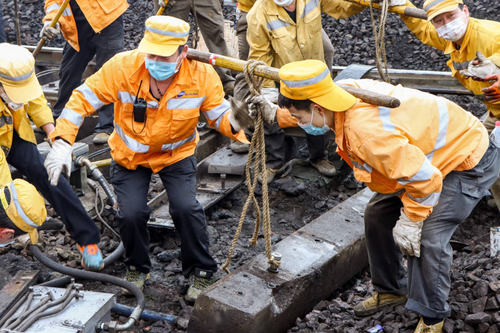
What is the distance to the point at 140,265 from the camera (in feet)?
14.6

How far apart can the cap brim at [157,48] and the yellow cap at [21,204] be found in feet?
3.94

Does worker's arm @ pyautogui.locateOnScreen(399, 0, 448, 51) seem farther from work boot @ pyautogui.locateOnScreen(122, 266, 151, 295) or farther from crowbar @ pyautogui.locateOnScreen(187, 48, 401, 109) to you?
work boot @ pyautogui.locateOnScreen(122, 266, 151, 295)

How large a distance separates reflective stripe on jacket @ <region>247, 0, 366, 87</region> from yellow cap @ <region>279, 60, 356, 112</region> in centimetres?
233

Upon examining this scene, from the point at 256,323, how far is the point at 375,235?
37.9 inches

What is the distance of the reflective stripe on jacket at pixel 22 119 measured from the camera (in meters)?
4.15

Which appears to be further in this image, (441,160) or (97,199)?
(97,199)

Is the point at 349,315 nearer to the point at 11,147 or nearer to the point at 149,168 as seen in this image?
the point at 149,168

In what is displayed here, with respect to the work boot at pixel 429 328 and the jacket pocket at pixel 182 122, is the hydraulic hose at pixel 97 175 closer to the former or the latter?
the jacket pocket at pixel 182 122

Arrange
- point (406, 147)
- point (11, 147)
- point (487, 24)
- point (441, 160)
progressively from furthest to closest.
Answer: point (487, 24), point (11, 147), point (441, 160), point (406, 147)

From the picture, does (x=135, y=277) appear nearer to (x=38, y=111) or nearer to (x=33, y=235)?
(x=33, y=235)

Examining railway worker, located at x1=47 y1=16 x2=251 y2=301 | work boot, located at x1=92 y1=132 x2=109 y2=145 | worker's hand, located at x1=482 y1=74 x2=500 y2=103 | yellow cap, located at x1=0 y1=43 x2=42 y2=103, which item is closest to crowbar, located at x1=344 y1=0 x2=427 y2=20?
worker's hand, located at x1=482 y1=74 x2=500 y2=103

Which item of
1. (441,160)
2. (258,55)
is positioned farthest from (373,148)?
(258,55)

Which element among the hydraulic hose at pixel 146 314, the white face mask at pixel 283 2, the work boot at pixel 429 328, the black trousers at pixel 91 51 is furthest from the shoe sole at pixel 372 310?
the black trousers at pixel 91 51

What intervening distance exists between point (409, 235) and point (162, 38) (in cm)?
202
